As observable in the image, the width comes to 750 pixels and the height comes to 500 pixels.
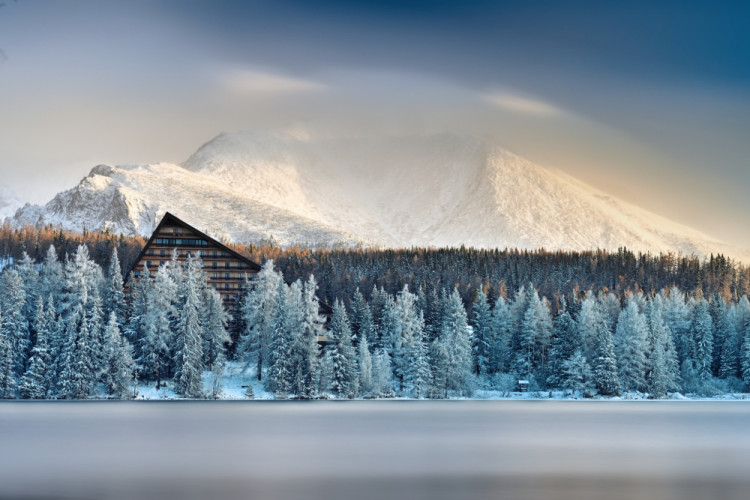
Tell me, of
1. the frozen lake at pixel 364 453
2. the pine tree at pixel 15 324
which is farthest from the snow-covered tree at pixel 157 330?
the frozen lake at pixel 364 453

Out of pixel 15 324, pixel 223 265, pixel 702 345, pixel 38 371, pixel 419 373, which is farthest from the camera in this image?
pixel 223 265

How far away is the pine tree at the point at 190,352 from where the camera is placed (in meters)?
114

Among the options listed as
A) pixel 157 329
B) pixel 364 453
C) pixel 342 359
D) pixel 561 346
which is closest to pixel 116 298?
pixel 157 329

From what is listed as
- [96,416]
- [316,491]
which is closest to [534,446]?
[316,491]

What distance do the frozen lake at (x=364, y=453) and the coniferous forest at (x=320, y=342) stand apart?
14.6m

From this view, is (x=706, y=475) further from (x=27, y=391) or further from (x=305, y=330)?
(x=27, y=391)

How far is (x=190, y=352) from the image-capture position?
374 feet

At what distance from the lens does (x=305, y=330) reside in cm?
11838

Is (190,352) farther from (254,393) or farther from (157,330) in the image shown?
(254,393)

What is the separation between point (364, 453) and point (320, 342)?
76.5 meters

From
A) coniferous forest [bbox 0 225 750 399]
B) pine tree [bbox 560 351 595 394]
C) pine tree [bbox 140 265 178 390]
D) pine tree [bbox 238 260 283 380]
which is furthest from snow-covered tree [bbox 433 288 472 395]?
pine tree [bbox 140 265 178 390]

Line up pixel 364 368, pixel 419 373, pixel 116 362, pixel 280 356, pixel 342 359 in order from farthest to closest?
pixel 419 373 → pixel 364 368 → pixel 342 359 → pixel 280 356 → pixel 116 362

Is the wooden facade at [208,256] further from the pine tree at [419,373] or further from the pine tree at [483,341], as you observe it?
the pine tree at [419,373]

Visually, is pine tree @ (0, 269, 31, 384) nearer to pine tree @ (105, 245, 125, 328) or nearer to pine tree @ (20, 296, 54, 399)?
pine tree @ (20, 296, 54, 399)
